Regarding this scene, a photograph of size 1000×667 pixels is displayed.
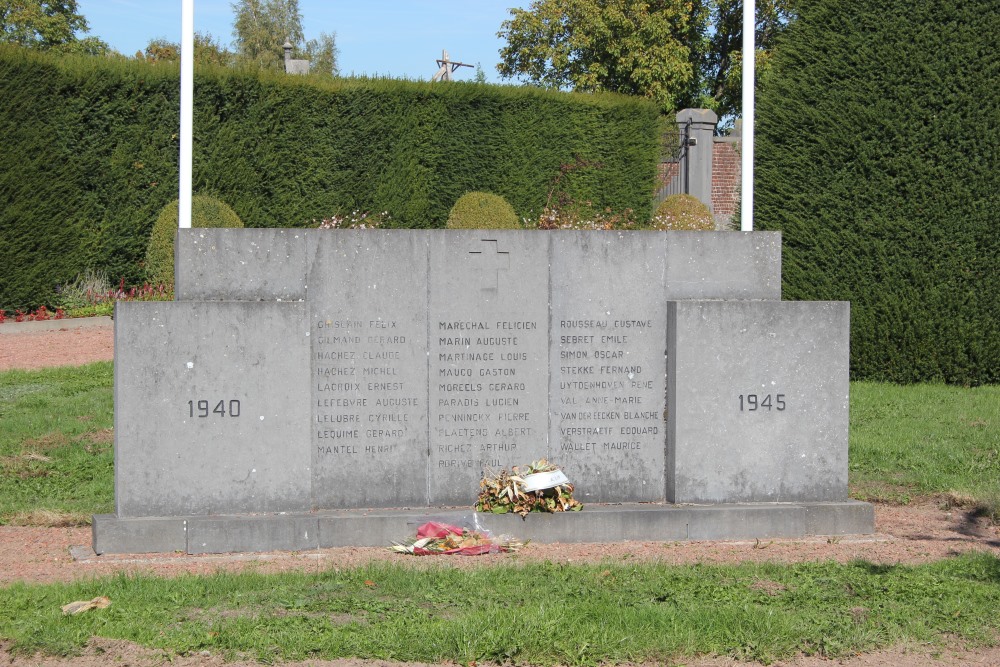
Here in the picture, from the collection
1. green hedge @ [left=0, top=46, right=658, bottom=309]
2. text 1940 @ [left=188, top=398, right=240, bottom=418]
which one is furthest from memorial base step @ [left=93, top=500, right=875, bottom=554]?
green hedge @ [left=0, top=46, right=658, bottom=309]

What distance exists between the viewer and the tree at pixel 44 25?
40.7 metres

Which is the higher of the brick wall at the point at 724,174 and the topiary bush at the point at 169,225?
the brick wall at the point at 724,174

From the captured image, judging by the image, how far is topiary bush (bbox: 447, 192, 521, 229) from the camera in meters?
Result: 15.9

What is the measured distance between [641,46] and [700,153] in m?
12.2

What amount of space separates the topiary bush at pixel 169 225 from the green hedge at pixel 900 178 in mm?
7333

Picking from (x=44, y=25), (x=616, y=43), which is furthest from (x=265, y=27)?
(x=616, y=43)

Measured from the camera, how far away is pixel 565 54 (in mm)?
38844

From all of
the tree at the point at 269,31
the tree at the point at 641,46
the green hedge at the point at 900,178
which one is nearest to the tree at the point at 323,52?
the tree at the point at 269,31

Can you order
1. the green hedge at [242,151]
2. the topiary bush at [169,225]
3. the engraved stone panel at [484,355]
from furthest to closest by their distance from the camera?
the green hedge at [242,151], the topiary bush at [169,225], the engraved stone panel at [484,355]

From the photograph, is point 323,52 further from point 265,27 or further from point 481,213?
point 481,213

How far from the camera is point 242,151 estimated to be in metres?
17.4

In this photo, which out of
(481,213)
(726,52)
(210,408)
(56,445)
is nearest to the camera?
(210,408)

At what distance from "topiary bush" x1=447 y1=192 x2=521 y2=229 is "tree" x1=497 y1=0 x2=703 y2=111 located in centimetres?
2143

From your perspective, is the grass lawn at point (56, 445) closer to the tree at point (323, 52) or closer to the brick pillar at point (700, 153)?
the brick pillar at point (700, 153)
